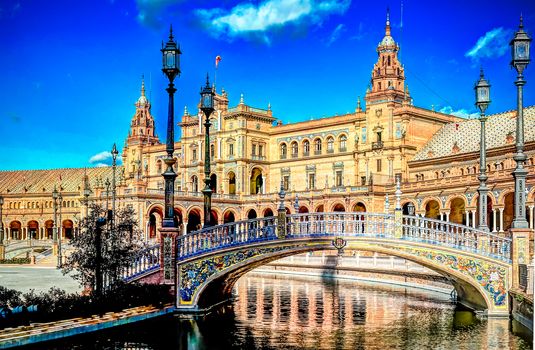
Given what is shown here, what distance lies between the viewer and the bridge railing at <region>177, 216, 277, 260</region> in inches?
835

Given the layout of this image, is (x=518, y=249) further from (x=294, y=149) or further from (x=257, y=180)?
(x=257, y=180)

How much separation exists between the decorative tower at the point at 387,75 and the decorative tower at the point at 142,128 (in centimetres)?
3778

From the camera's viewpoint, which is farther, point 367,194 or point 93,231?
point 367,194

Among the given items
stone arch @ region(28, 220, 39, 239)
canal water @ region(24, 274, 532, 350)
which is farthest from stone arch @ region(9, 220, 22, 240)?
canal water @ region(24, 274, 532, 350)

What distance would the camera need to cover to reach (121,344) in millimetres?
16891

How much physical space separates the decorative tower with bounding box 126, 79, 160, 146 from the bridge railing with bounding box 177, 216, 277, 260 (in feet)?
237

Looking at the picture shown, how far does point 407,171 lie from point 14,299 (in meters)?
51.3

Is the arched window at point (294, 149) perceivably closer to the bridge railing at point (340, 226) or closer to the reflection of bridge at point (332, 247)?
the reflection of bridge at point (332, 247)

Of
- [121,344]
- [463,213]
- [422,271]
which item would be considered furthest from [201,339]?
[463,213]

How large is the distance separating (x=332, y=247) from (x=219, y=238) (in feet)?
11.8

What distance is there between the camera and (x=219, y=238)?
21.5 m

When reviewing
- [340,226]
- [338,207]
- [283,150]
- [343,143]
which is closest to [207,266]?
[340,226]

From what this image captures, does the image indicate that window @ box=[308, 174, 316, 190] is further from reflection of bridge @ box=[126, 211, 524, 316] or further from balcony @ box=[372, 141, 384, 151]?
reflection of bridge @ box=[126, 211, 524, 316]

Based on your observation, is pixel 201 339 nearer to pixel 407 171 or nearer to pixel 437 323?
pixel 437 323
